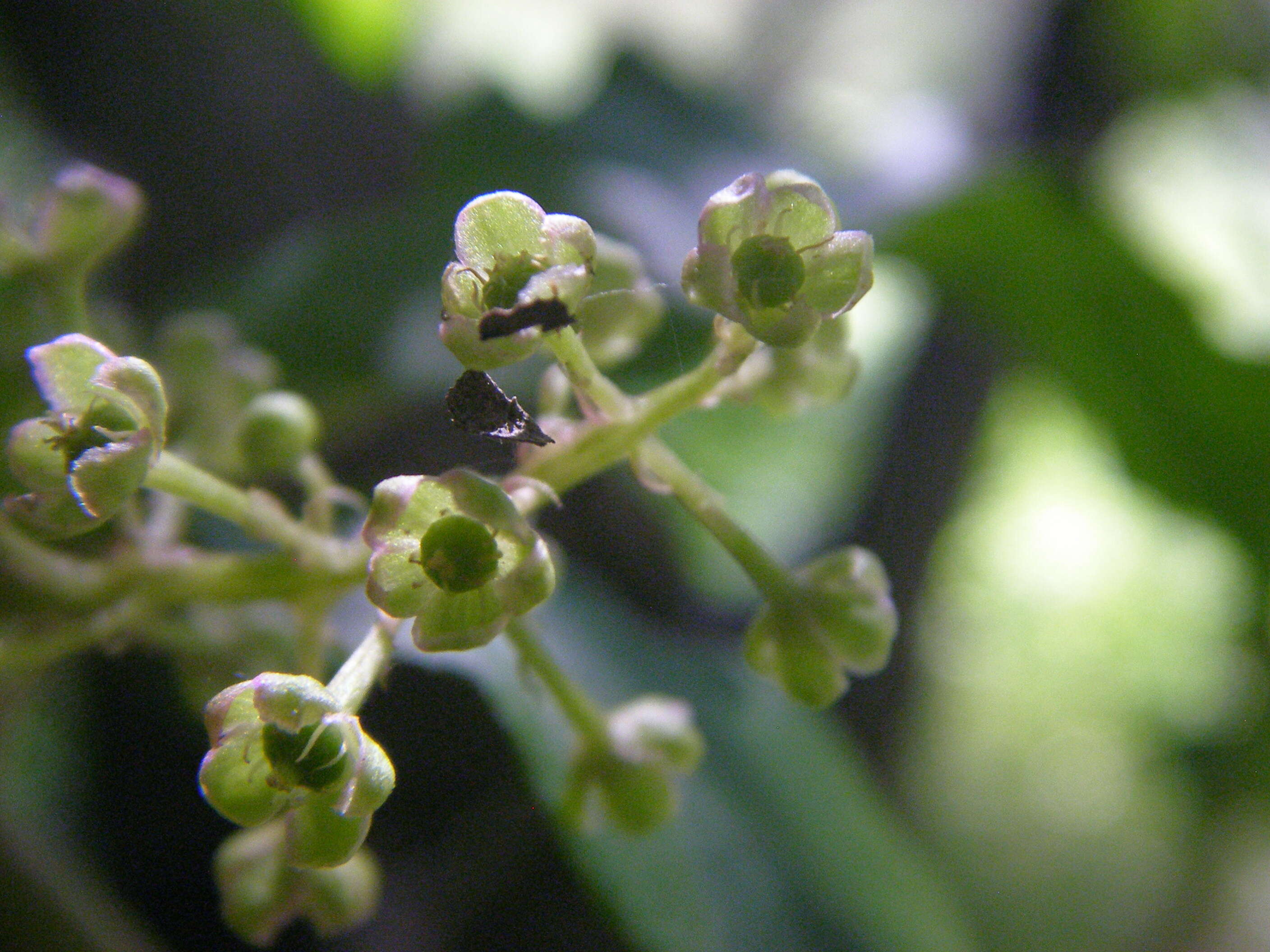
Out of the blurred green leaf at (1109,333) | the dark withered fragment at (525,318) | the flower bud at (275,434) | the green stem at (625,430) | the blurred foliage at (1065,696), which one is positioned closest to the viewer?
the dark withered fragment at (525,318)

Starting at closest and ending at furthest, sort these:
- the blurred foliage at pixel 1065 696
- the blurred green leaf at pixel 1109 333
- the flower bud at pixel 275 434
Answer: the flower bud at pixel 275 434
the blurred green leaf at pixel 1109 333
the blurred foliage at pixel 1065 696

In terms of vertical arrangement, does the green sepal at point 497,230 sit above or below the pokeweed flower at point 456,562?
above

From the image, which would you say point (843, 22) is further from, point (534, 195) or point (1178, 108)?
point (534, 195)

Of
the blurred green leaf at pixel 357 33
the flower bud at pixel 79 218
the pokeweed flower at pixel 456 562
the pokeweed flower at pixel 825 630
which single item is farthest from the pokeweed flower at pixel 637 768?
the blurred green leaf at pixel 357 33

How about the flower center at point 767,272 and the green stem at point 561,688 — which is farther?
the green stem at point 561,688

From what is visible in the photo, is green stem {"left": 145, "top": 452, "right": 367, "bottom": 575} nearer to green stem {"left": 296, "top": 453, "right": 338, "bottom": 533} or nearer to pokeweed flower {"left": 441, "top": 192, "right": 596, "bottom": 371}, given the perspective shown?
green stem {"left": 296, "top": 453, "right": 338, "bottom": 533}

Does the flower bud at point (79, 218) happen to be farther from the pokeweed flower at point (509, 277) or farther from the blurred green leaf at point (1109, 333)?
the blurred green leaf at point (1109, 333)

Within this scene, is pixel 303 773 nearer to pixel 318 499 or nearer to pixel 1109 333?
pixel 318 499
